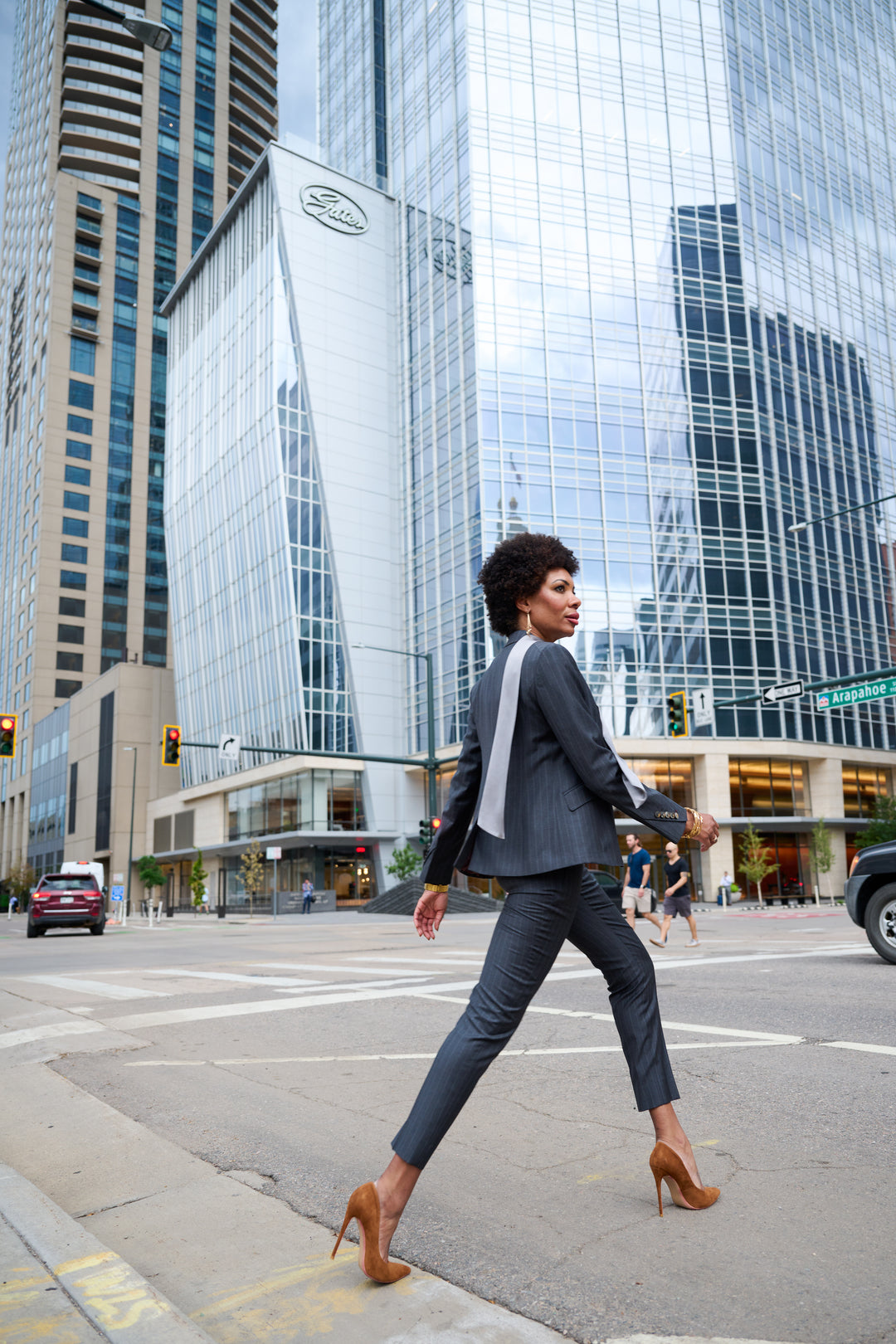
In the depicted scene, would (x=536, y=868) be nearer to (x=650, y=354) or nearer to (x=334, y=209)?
(x=650, y=354)

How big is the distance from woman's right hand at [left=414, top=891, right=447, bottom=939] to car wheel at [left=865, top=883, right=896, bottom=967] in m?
7.48

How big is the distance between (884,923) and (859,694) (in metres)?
13.8

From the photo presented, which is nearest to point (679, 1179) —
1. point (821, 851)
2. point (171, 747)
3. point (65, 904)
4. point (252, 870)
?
point (171, 747)

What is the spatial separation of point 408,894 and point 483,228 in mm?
35323

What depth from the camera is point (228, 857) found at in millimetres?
66938

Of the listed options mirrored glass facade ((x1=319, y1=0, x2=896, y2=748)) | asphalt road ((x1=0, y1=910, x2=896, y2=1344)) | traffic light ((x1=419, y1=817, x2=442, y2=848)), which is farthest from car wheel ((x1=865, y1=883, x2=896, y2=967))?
mirrored glass facade ((x1=319, y1=0, x2=896, y2=748))

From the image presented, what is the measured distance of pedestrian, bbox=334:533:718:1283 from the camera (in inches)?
105

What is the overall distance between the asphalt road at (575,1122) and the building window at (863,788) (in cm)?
4533

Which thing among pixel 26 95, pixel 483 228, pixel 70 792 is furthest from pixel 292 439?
pixel 26 95

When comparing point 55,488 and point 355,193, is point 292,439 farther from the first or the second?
point 55,488

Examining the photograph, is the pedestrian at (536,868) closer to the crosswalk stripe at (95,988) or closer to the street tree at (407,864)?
the crosswalk stripe at (95,988)

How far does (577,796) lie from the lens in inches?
112

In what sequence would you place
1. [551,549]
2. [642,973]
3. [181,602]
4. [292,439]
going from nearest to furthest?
[642,973]
[551,549]
[292,439]
[181,602]

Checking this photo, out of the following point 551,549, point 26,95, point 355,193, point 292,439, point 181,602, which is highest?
point 26,95
